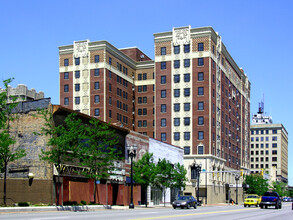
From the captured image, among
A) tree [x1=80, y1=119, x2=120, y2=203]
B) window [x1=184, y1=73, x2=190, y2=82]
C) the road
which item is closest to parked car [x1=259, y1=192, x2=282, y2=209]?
the road

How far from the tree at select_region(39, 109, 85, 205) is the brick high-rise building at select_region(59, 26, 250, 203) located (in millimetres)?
52871

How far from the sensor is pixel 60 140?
38344 mm

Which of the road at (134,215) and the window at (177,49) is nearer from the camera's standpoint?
the road at (134,215)

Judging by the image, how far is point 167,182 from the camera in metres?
60.6

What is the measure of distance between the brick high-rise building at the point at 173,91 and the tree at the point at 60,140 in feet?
173

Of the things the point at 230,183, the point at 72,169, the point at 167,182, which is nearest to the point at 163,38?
the point at 230,183

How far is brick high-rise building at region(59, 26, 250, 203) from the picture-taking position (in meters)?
96.2

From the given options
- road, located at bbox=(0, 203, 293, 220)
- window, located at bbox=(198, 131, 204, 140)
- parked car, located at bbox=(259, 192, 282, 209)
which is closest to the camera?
road, located at bbox=(0, 203, 293, 220)

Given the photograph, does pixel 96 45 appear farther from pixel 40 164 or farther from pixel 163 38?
pixel 40 164

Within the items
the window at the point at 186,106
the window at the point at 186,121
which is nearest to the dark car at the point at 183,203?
the window at the point at 186,121

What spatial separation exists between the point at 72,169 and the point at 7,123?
7.50 meters

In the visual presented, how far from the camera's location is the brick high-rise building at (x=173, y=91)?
96.2 meters

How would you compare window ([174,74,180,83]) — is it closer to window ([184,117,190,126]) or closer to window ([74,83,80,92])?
window ([184,117,190,126])

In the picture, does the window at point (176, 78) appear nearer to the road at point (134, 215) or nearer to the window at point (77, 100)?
the window at point (77, 100)
